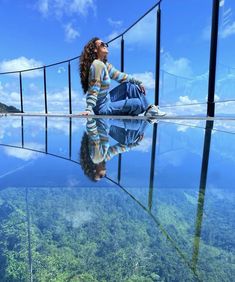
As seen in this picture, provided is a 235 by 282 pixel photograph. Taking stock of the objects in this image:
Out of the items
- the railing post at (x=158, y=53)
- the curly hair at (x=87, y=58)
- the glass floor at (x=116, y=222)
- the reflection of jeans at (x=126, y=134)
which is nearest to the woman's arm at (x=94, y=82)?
the curly hair at (x=87, y=58)

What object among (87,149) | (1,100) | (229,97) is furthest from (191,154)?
(1,100)

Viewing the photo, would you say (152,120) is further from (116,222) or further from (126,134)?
(116,222)

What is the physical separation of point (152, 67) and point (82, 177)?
3340 millimetres

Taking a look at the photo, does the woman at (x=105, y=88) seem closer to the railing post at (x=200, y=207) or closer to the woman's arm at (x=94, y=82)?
the woman's arm at (x=94, y=82)

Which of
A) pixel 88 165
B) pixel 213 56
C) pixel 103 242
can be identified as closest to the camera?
pixel 103 242

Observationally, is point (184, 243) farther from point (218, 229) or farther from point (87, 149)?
point (87, 149)

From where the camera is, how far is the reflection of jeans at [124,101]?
3.58 metres

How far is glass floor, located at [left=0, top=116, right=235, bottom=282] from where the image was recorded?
364 millimetres

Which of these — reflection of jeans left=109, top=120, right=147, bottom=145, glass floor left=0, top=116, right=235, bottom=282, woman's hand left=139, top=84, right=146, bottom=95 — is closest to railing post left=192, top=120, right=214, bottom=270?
glass floor left=0, top=116, right=235, bottom=282

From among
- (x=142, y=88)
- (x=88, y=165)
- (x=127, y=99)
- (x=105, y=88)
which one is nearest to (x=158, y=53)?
(x=142, y=88)

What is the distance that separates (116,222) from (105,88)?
3051mm

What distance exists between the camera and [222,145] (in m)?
1.53

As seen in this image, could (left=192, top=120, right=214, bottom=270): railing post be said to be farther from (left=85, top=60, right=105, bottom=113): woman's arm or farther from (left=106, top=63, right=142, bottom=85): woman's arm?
(left=106, top=63, right=142, bottom=85): woman's arm

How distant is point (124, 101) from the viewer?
144 inches
